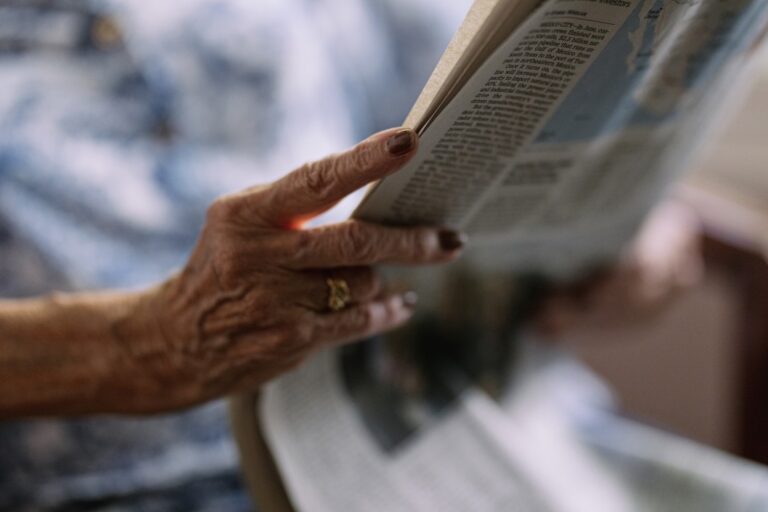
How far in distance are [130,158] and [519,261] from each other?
0.37 metres

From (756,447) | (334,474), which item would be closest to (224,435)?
(334,474)

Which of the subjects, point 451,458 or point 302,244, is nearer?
point 302,244

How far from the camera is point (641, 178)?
543 mm

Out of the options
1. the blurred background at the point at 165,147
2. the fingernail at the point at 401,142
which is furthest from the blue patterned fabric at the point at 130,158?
the fingernail at the point at 401,142

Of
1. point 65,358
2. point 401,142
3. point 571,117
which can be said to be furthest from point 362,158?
point 65,358

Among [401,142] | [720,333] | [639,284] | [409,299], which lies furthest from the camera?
[720,333]

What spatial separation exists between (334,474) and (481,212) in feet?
0.70

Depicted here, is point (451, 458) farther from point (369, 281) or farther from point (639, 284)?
point (639, 284)

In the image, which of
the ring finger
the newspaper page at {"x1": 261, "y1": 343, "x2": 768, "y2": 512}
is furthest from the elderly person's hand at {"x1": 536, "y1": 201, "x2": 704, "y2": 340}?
the ring finger

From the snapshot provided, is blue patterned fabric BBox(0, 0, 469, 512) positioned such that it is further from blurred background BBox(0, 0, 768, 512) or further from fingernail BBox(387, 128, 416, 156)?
fingernail BBox(387, 128, 416, 156)

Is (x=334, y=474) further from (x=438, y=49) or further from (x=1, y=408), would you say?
(x=438, y=49)

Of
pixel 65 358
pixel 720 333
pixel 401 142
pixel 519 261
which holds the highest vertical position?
pixel 401 142

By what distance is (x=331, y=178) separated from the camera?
0.35 meters

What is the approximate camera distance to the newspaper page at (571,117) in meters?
0.33
